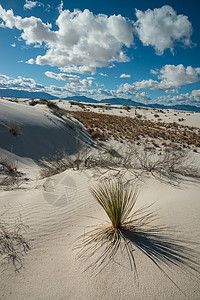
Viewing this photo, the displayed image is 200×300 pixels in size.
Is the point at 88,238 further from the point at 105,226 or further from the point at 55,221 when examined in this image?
the point at 55,221

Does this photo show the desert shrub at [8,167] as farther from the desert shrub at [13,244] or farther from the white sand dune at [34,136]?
the desert shrub at [13,244]

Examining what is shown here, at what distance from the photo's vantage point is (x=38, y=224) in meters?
2.47

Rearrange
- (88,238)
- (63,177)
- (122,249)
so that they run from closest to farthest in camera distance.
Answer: (122,249) < (88,238) < (63,177)

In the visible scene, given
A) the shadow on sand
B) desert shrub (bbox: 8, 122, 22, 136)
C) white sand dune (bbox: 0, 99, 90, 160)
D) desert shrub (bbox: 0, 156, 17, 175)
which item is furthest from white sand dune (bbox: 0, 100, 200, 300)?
desert shrub (bbox: 8, 122, 22, 136)

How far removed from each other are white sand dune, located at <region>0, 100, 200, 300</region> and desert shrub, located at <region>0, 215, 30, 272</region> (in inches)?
3.0

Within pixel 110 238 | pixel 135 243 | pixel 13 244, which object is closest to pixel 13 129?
pixel 13 244

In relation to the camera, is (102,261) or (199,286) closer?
(199,286)

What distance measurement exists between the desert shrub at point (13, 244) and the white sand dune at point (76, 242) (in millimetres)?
75

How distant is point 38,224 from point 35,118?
8.58m

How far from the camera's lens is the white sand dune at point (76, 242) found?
1.44m

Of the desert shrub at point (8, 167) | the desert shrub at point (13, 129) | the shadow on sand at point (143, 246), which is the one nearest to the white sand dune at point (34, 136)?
the desert shrub at point (13, 129)

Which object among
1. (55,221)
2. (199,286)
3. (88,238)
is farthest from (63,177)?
(199,286)

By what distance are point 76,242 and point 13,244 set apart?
80cm

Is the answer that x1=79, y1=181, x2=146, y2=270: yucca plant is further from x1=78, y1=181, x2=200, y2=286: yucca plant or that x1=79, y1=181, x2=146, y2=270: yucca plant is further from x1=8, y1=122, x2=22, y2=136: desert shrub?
x1=8, y1=122, x2=22, y2=136: desert shrub
